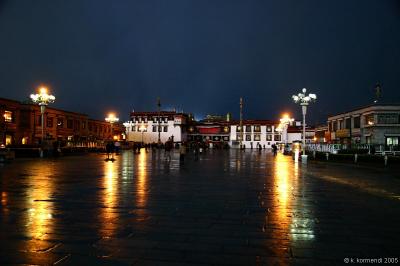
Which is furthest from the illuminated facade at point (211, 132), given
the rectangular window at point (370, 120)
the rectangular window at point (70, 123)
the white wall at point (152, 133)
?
the rectangular window at point (370, 120)

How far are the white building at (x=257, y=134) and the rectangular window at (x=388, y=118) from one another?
51291 millimetres

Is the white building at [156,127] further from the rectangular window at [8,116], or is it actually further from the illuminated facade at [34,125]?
the rectangular window at [8,116]

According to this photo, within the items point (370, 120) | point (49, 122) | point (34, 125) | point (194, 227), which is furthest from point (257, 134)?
point (194, 227)

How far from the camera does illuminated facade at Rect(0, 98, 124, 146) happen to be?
5338cm

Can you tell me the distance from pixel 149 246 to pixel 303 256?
2.22 metres

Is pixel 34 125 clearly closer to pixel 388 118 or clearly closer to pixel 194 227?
pixel 388 118

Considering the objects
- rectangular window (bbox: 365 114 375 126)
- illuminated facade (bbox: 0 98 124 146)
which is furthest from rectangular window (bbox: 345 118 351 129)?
illuminated facade (bbox: 0 98 124 146)

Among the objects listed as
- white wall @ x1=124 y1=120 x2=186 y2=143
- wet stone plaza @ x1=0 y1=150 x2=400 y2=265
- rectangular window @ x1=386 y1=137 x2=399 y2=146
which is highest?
white wall @ x1=124 y1=120 x2=186 y2=143

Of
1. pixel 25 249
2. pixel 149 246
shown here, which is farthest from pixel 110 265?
pixel 25 249

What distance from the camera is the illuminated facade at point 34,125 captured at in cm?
5338

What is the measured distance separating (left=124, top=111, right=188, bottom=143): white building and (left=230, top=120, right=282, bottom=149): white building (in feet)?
53.2

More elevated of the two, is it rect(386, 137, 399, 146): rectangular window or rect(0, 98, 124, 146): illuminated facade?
rect(0, 98, 124, 146): illuminated facade

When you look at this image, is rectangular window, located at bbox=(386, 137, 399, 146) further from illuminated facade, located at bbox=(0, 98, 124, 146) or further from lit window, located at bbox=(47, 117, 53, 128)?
lit window, located at bbox=(47, 117, 53, 128)

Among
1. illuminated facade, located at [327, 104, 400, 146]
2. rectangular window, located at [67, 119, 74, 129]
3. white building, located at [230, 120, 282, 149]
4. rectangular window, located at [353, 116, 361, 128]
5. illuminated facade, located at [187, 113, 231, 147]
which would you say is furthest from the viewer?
illuminated facade, located at [187, 113, 231, 147]
